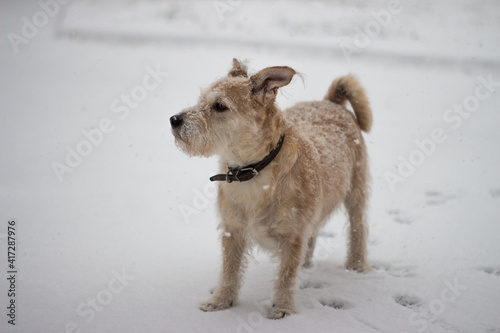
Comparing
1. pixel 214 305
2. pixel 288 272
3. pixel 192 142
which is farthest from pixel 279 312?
pixel 192 142

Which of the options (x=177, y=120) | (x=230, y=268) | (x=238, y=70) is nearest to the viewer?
(x=177, y=120)

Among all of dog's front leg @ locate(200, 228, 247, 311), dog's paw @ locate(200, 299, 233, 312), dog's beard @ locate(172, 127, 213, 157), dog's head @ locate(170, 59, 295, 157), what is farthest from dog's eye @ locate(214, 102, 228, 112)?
dog's paw @ locate(200, 299, 233, 312)

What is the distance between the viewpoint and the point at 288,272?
2.74 meters

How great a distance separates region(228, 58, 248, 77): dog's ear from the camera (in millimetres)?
3049

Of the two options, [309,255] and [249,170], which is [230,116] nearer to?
[249,170]

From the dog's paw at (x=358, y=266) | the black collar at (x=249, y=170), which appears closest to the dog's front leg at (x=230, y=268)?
the black collar at (x=249, y=170)

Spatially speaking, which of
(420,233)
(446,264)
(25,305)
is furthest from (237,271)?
(420,233)

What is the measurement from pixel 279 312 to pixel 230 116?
143cm

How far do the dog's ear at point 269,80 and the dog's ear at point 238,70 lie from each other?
0.41 m

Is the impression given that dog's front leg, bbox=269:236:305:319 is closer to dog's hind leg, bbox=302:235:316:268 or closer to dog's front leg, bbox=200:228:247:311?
dog's front leg, bbox=200:228:247:311

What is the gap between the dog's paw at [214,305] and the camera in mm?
2721

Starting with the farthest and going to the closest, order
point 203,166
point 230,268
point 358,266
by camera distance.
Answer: point 203,166 < point 358,266 < point 230,268

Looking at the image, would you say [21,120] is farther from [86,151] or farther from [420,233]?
[420,233]

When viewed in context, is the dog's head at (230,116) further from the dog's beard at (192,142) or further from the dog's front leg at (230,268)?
the dog's front leg at (230,268)
